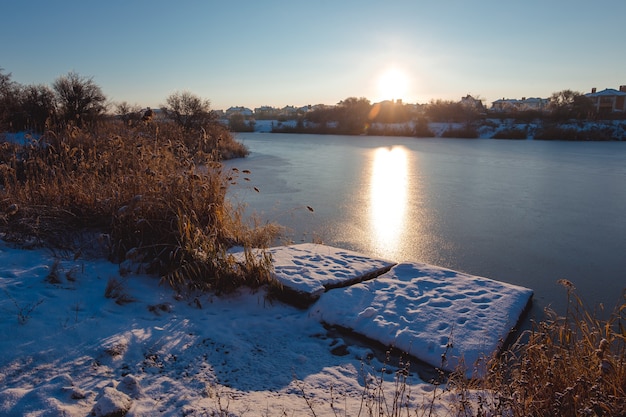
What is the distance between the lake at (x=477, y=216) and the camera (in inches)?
148

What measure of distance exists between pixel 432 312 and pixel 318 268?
3.34ft

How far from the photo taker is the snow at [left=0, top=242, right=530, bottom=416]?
175 centimetres

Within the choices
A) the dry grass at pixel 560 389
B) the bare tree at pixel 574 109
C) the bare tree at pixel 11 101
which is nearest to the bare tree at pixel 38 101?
the bare tree at pixel 11 101

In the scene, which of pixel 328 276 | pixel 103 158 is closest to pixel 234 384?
pixel 328 276

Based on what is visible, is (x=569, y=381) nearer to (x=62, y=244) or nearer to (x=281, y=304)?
(x=281, y=304)

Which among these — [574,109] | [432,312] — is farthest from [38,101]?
[574,109]

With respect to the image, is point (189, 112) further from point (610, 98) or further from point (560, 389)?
point (610, 98)

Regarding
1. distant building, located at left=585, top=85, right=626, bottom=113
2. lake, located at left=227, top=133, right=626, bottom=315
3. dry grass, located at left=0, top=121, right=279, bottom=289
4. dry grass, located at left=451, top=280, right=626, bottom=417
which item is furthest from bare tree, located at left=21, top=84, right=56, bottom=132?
distant building, located at left=585, top=85, right=626, bottom=113

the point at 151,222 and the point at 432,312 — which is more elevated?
the point at 151,222

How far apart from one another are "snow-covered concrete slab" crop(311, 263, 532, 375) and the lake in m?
0.43

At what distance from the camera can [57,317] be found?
224cm

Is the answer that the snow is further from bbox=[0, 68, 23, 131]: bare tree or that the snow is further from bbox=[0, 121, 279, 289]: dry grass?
bbox=[0, 68, 23, 131]: bare tree

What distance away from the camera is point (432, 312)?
9.08ft

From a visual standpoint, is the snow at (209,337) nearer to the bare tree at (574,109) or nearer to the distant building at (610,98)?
the bare tree at (574,109)
